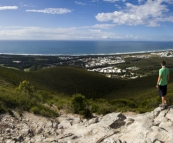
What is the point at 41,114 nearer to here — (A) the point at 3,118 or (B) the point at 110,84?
(A) the point at 3,118

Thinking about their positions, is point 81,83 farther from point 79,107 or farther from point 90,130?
point 90,130

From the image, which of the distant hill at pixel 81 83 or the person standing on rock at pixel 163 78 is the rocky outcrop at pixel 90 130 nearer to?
the person standing on rock at pixel 163 78

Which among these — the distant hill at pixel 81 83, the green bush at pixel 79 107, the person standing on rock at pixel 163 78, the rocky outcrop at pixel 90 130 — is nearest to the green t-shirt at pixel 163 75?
the person standing on rock at pixel 163 78

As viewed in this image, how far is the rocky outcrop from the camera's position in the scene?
661cm

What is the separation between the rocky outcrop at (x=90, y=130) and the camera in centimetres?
661

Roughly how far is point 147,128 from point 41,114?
194 inches

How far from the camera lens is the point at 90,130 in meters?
7.64

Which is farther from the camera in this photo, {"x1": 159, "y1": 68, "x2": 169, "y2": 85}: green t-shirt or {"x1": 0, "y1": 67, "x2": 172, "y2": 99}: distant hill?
{"x1": 0, "y1": 67, "x2": 172, "y2": 99}: distant hill

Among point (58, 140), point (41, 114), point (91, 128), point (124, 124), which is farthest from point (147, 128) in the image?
point (41, 114)

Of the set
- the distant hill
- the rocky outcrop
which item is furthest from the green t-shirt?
the distant hill

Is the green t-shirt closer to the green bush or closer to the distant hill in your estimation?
the green bush

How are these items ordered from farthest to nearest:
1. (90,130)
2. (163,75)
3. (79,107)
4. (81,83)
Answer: (81,83)
(79,107)
(163,75)
(90,130)

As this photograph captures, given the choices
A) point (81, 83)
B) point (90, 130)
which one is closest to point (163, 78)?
point (90, 130)

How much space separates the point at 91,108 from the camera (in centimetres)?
1223
